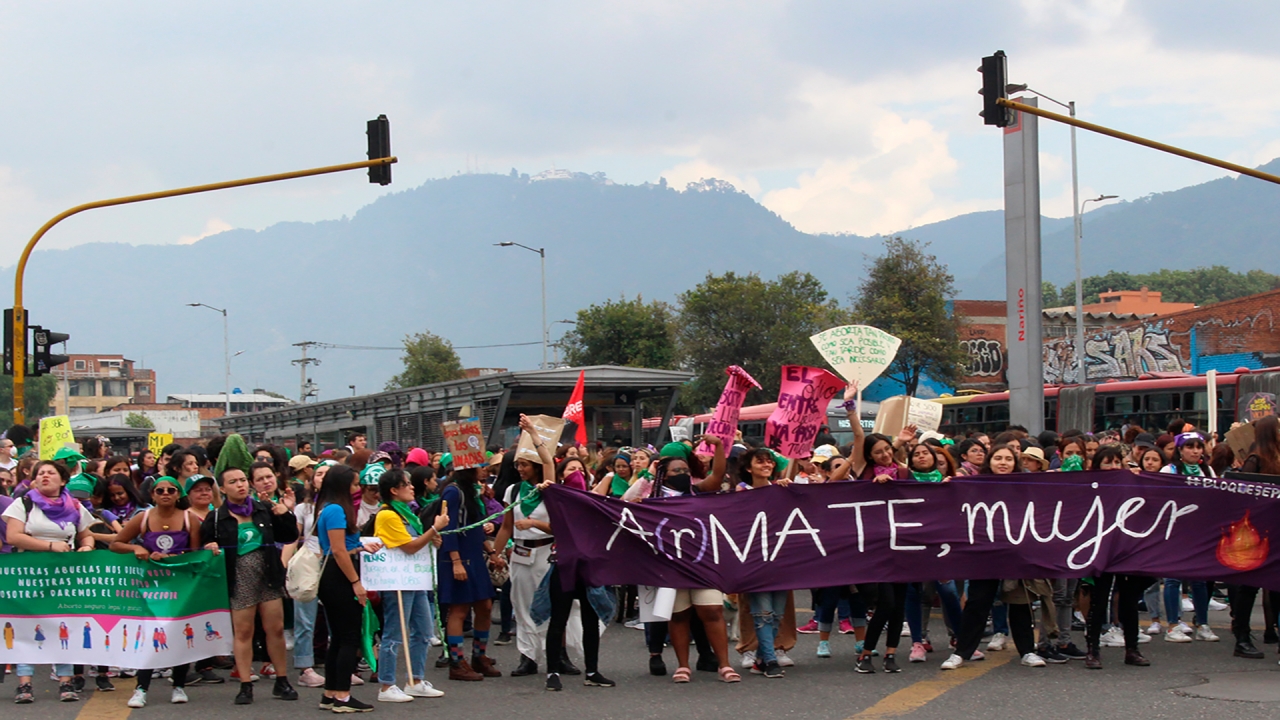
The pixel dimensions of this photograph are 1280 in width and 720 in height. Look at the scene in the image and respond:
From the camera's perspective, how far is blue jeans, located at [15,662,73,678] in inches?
355

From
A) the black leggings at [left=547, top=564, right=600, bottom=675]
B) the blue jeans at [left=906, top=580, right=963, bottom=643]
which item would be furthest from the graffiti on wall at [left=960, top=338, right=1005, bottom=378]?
the black leggings at [left=547, top=564, right=600, bottom=675]

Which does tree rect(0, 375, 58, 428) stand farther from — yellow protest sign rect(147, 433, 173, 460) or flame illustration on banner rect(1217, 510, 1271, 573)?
flame illustration on banner rect(1217, 510, 1271, 573)

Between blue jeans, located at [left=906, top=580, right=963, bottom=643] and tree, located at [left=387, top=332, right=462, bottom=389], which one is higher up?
tree, located at [left=387, top=332, right=462, bottom=389]

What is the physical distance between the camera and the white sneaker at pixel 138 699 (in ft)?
28.2

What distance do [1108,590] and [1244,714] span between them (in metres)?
1.78

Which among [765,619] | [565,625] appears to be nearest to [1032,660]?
[765,619]

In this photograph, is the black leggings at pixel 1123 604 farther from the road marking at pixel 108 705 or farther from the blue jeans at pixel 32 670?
the blue jeans at pixel 32 670

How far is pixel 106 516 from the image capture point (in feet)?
33.0

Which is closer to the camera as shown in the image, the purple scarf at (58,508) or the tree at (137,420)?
the purple scarf at (58,508)

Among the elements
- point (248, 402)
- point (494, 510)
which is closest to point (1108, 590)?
point (494, 510)

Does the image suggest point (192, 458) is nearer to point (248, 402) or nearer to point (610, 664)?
point (610, 664)

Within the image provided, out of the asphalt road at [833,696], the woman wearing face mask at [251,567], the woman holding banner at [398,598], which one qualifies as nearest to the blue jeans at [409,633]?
the woman holding banner at [398,598]

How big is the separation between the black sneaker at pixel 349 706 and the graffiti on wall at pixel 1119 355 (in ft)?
162

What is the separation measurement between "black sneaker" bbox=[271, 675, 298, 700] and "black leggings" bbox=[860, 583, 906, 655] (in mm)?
3996
